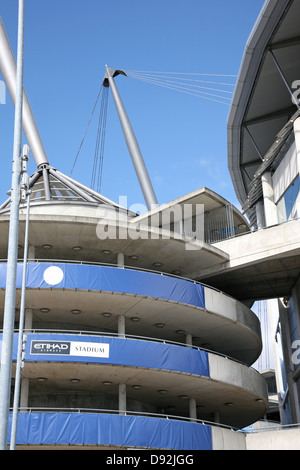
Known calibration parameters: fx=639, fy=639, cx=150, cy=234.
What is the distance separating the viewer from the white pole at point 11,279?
12.7 meters

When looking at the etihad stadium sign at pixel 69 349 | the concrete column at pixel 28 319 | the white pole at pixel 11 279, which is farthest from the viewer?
the concrete column at pixel 28 319

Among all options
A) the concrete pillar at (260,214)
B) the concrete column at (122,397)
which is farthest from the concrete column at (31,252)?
the concrete pillar at (260,214)

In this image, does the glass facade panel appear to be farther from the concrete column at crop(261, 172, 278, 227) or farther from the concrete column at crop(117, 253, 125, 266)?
the concrete column at crop(117, 253, 125, 266)

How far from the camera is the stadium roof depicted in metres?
38.3

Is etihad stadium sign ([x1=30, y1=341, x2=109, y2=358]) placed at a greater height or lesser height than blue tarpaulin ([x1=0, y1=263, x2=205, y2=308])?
lesser

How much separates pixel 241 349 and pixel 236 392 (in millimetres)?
6530

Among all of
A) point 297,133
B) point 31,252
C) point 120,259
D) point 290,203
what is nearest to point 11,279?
point 31,252

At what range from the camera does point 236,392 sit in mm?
36594

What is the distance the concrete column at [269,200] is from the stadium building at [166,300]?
96 mm

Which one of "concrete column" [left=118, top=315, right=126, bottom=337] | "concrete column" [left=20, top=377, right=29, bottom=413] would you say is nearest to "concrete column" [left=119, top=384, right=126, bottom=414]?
"concrete column" [left=118, top=315, right=126, bottom=337]

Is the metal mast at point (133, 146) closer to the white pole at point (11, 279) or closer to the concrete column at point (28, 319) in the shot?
the concrete column at point (28, 319)

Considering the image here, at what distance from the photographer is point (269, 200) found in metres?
43.5

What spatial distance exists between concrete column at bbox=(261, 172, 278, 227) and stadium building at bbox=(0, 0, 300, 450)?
96 millimetres
